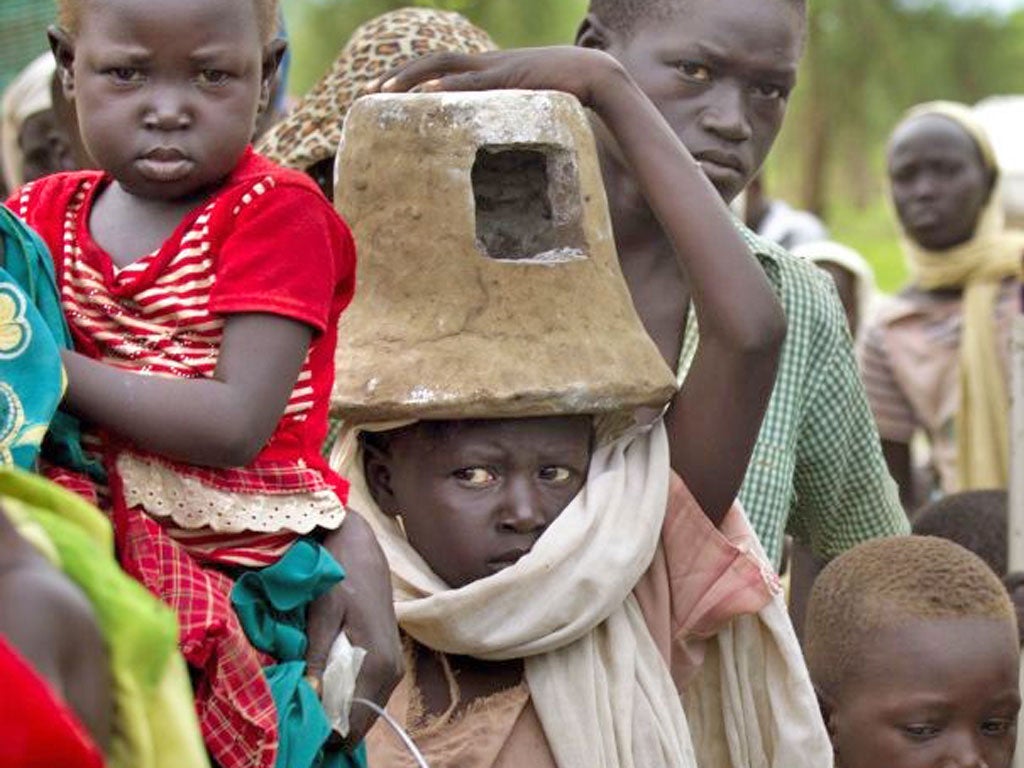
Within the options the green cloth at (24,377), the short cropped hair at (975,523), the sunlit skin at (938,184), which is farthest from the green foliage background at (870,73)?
the green cloth at (24,377)

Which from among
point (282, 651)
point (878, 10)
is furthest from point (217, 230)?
point (878, 10)

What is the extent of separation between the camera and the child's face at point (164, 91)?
3051 mm

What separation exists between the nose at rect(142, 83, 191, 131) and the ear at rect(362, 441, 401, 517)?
88cm

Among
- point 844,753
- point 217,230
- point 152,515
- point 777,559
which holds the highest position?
point 217,230

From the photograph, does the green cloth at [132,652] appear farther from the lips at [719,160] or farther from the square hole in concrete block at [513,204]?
the lips at [719,160]

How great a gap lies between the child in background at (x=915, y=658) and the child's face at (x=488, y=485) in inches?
37.4

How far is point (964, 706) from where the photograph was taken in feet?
14.2

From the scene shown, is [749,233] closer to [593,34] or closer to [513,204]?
[593,34]

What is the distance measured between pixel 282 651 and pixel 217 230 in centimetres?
57

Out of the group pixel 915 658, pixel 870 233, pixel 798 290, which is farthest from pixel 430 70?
pixel 870 233

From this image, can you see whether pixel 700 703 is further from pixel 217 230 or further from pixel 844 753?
pixel 217 230

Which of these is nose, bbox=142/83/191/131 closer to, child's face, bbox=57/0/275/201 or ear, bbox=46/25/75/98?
child's face, bbox=57/0/275/201

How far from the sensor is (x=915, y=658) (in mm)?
4336

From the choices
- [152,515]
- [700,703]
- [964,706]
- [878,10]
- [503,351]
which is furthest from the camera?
[878,10]
